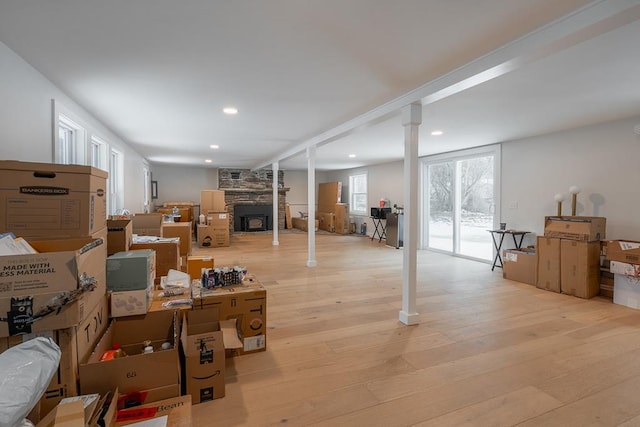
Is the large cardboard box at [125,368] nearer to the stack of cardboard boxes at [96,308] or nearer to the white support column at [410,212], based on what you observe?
the stack of cardboard boxes at [96,308]

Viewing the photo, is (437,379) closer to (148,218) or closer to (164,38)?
(164,38)

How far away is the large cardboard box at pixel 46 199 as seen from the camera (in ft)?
5.45

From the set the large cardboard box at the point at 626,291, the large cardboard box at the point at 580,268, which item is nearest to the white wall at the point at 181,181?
the large cardboard box at the point at 580,268

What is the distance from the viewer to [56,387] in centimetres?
146

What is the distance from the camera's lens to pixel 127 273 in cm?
214

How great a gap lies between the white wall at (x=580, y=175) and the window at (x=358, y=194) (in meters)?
4.95

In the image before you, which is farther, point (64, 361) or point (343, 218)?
point (343, 218)

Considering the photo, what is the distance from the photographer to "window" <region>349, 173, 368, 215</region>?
10047mm

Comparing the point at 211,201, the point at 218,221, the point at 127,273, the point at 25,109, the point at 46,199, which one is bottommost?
the point at 127,273

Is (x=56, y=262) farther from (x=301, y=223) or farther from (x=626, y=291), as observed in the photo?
(x=301, y=223)

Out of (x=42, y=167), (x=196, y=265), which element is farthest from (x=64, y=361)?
(x=196, y=265)

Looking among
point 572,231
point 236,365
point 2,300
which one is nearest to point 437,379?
point 236,365

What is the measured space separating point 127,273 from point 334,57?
204cm

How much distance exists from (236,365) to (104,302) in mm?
972
